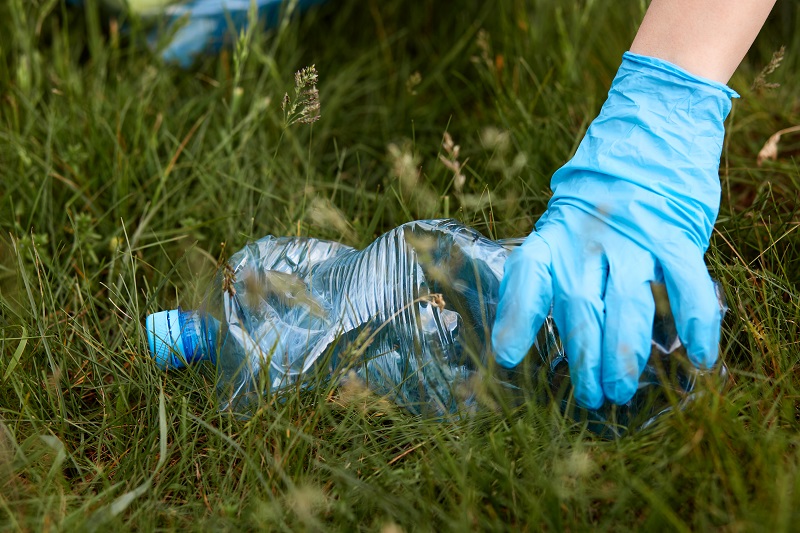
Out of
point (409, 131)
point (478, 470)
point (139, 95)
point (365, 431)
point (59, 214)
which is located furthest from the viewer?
point (409, 131)

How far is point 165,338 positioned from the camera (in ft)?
5.01

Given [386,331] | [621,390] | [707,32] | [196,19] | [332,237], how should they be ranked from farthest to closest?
[196,19] → [332,237] → [386,331] → [707,32] → [621,390]

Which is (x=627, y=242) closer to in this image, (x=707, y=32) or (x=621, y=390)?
(x=621, y=390)

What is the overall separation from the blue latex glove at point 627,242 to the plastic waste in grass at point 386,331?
105 millimetres

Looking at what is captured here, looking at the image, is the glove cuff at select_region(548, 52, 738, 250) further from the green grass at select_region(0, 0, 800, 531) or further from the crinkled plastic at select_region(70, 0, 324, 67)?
the crinkled plastic at select_region(70, 0, 324, 67)

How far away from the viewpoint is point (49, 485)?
4.42ft

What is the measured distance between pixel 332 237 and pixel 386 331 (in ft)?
1.25

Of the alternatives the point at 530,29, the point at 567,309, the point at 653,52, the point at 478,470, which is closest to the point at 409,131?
the point at 530,29

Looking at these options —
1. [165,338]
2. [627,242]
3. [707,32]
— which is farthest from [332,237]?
[707,32]

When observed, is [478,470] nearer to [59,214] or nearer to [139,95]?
[59,214]

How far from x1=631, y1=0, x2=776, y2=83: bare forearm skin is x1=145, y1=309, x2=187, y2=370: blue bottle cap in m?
1.13

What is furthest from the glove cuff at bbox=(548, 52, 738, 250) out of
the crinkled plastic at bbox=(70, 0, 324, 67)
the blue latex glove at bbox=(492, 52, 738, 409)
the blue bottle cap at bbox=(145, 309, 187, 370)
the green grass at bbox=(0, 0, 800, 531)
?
the crinkled plastic at bbox=(70, 0, 324, 67)

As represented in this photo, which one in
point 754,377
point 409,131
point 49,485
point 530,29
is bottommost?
point 754,377

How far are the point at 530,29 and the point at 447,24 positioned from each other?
1.59 ft
